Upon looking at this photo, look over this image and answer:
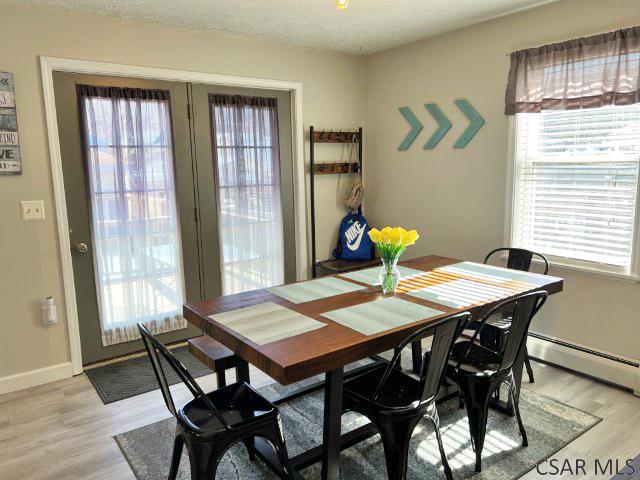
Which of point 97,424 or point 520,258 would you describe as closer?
point 97,424

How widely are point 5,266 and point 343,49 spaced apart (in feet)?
10.2

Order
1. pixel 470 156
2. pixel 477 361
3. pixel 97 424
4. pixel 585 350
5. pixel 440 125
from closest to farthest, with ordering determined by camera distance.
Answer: pixel 477 361 → pixel 97 424 → pixel 585 350 → pixel 470 156 → pixel 440 125

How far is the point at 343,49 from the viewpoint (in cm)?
423

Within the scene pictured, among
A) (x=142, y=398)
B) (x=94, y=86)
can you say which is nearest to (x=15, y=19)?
(x=94, y=86)

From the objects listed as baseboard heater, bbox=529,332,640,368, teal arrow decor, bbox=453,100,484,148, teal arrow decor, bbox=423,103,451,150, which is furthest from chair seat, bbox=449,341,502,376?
teal arrow decor, bbox=423,103,451,150

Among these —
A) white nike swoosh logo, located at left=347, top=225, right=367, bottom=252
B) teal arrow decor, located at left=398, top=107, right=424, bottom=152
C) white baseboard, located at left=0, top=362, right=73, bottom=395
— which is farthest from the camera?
white nike swoosh logo, located at left=347, top=225, right=367, bottom=252

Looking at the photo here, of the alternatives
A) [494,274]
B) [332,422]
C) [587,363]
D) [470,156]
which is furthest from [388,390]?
[470,156]

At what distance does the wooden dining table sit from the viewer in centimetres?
172

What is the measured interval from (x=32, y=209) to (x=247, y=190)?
5.06ft

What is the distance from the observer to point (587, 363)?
314 centimetres

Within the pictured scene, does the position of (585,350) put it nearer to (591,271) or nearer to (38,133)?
(591,271)

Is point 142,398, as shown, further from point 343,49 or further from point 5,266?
point 343,49

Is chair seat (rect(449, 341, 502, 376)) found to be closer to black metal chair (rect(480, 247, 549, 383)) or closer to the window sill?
black metal chair (rect(480, 247, 549, 383))

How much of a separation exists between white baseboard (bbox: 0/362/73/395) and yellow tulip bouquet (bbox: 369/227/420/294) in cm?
231
